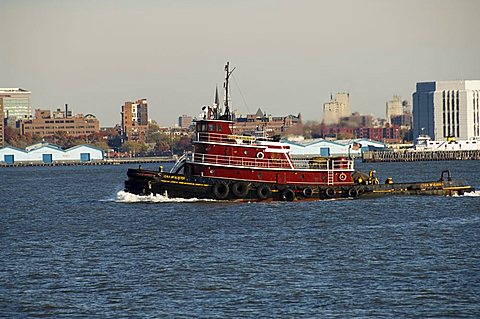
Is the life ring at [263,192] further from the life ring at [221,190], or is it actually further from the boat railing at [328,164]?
the boat railing at [328,164]

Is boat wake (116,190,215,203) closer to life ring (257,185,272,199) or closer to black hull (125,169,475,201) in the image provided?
black hull (125,169,475,201)

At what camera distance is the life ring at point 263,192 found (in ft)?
218

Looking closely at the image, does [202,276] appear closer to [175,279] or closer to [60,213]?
[175,279]

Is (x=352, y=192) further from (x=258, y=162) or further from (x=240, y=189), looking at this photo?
(x=240, y=189)

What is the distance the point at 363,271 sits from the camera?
37656 millimetres

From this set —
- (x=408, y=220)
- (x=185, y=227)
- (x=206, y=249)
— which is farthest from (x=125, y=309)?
(x=408, y=220)

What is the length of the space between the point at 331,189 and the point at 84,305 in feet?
121

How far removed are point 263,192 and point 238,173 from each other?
1897mm

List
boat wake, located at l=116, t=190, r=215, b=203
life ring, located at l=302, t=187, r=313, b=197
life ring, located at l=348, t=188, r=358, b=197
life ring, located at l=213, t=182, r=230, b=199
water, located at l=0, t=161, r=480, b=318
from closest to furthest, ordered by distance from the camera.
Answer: water, located at l=0, t=161, r=480, b=318 → life ring, located at l=213, t=182, r=230, b=199 → boat wake, located at l=116, t=190, r=215, b=203 → life ring, located at l=302, t=187, r=313, b=197 → life ring, located at l=348, t=188, r=358, b=197

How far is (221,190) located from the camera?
65875mm

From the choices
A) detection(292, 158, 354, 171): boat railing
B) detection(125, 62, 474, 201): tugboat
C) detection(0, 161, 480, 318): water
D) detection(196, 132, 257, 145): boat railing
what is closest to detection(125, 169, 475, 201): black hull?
detection(125, 62, 474, 201): tugboat

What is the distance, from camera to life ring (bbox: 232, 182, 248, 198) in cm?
6612

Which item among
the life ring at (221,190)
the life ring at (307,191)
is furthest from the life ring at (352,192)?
the life ring at (221,190)

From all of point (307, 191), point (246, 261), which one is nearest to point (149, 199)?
point (307, 191)
